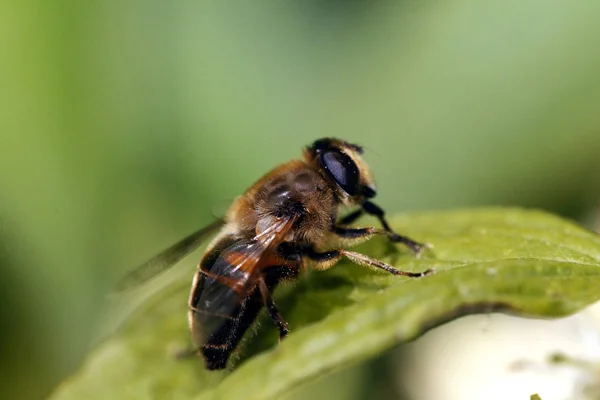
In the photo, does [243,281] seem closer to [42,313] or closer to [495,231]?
[495,231]

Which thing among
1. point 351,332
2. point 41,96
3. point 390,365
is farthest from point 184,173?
point 351,332

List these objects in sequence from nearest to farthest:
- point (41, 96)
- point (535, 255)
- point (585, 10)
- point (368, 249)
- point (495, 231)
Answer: point (535, 255), point (495, 231), point (368, 249), point (585, 10), point (41, 96)

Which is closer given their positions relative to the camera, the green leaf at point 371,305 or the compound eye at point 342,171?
the green leaf at point 371,305

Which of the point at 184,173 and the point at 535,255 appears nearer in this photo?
the point at 535,255

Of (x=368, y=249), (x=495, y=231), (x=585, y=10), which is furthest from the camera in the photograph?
(x=585, y=10)

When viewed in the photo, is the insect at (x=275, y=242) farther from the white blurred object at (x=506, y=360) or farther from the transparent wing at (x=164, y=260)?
the white blurred object at (x=506, y=360)

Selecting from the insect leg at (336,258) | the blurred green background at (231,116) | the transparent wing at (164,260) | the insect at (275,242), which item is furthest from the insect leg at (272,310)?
the blurred green background at (231,116)

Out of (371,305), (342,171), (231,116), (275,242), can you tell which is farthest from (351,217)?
(231,116)

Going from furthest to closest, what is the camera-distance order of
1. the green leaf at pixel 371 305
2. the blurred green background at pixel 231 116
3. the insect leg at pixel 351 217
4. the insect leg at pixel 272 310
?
1. the blurred green background at pixel 231 116
2. the insect leg at pixel 351 217
3. the insect leg at pixel 272 310
4. the green leaf at pixel 371 305
